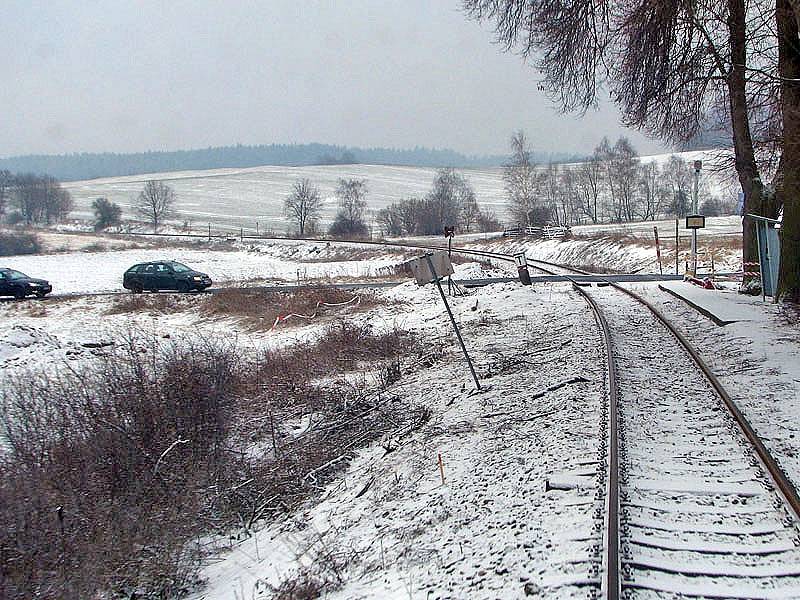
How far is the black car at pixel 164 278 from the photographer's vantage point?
113 ft

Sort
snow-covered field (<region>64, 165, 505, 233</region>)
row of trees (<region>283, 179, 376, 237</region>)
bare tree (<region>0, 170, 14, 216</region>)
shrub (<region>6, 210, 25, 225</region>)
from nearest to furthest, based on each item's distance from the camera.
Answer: row of trees (<region>283, 179, 376, 237</region>), shrub (<region>6, 210, 25, 225</region>), bare tree (<region>0, 170, 14, 216</region>), snow-covered field (<region>64, 165, 505, 233</region>)

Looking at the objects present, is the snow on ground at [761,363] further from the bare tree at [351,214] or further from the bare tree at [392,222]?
the bare tree at [392,222]

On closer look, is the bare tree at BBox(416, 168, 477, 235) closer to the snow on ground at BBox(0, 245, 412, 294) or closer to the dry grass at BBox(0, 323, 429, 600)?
the snow on ground at BBox(0, 245, 412, 294)

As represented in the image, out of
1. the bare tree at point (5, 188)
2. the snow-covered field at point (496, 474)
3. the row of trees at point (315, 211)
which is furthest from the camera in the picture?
the bare tree at point (5, 188)

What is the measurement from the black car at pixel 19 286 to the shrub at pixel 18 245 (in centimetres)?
4505

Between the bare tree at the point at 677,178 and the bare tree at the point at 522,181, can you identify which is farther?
the bare tree at the point at 677,178

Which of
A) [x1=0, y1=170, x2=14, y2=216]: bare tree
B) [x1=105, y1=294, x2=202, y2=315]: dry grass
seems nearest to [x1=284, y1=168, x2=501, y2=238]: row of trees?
[x1=0, y1=170, x2=14, y2=216]: bare tree

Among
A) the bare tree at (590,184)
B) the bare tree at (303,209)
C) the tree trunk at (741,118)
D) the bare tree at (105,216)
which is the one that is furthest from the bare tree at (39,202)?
the tree trunk at (741,118)

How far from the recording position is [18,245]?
77875mm

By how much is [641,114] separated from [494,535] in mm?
15147

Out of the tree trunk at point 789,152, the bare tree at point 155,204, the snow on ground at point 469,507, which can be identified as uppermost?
the bare tree at point 155,204

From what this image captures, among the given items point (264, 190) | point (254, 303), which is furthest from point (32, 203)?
point (254, 303)

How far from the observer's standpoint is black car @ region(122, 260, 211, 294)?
3450 cm

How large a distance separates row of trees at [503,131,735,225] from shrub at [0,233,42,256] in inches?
2260
